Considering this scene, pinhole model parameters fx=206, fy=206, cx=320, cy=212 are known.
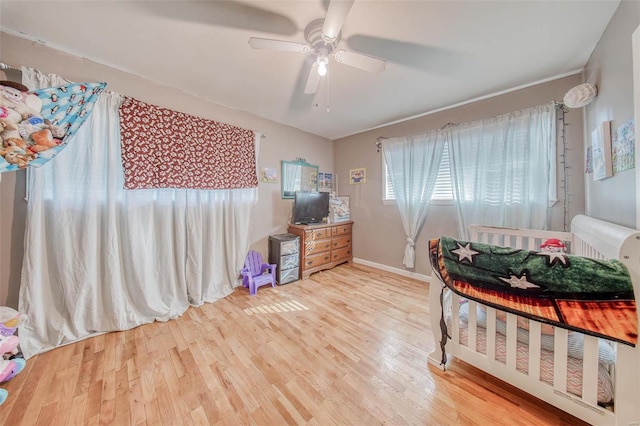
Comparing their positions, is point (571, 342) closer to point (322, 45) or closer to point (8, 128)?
point (322, 45)

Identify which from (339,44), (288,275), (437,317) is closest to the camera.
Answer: (437,317)

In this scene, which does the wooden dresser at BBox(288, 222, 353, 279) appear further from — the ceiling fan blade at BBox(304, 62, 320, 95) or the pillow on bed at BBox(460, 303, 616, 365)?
the pillow on bed at BBox(460, 303, 616, 365)

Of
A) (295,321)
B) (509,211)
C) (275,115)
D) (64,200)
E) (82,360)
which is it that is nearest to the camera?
(82,360)

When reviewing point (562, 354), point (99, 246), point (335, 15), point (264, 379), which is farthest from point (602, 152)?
point (99, 246)

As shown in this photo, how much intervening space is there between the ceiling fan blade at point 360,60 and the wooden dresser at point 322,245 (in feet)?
6.84

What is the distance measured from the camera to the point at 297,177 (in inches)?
134

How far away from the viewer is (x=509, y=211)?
2.23 m

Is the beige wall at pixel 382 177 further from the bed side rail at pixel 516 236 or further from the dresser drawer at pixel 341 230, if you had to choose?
the bed side rail at pixel 516 236

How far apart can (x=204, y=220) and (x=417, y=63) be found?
8.79 feet

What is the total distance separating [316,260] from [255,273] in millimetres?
924

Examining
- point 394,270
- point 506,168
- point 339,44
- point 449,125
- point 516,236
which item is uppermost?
point 339,44

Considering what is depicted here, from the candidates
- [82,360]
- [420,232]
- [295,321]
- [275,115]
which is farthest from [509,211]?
[82,360]

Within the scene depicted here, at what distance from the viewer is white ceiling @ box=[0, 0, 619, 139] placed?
1.29 meters

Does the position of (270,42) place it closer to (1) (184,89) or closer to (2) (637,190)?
(1) (184,89)
